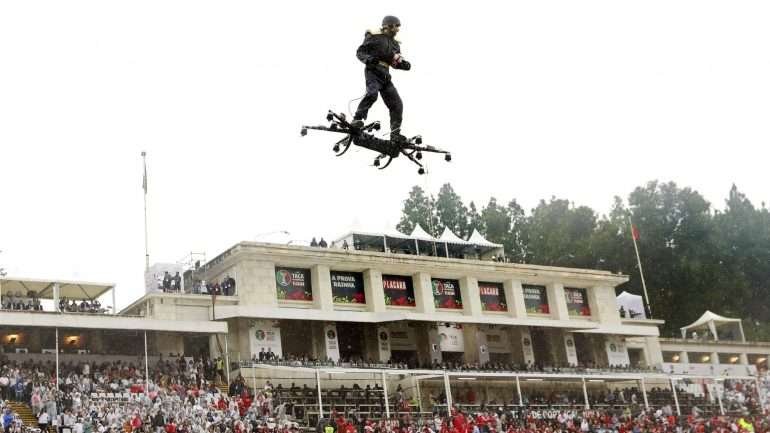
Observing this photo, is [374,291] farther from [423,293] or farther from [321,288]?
[321,288]

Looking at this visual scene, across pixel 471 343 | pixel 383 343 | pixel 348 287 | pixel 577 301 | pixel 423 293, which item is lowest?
pixel 471 343

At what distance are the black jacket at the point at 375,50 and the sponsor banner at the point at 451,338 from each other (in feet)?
108

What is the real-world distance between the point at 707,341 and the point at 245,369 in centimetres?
3400

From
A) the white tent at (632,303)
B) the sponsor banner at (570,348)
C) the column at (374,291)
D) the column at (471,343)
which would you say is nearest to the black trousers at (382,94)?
the column at (374,291)

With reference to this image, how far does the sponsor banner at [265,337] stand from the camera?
40.1 m

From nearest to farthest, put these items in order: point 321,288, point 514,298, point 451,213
→ point 321,288, point 514,298, point 451,213

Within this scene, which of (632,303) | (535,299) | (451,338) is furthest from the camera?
(632,303)

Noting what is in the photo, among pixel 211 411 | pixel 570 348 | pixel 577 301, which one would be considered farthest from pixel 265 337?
pixel 577 301

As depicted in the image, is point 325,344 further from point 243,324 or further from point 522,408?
point 522,408

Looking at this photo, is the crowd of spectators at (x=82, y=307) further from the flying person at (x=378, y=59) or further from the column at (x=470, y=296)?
the flying person at (x=378, y=59)

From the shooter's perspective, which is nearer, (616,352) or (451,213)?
(616,352)

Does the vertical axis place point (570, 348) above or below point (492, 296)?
below

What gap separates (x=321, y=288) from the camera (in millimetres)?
42906

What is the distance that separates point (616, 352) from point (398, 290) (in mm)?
15360
